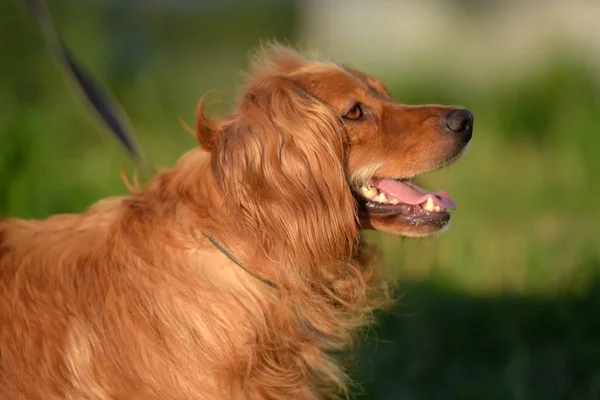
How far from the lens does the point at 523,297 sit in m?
6.20

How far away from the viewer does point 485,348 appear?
576cm

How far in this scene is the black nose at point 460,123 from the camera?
4012 mm

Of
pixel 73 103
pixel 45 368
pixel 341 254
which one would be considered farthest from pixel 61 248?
pixel 73 103

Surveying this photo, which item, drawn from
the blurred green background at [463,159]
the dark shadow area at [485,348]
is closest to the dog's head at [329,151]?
the blurred green background at [463,159]

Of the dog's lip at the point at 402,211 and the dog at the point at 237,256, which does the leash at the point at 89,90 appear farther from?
the dog's lip at the point at 402,211

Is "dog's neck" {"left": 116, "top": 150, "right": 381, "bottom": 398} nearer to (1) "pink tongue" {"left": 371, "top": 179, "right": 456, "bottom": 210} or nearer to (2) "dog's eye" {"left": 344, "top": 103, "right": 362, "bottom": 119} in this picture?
(1) "pink tongue" {"left": 371, "top": 179, "right": 456, "bottom": 210}

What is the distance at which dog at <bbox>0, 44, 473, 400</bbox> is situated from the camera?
349cm

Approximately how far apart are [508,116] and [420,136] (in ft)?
21.4

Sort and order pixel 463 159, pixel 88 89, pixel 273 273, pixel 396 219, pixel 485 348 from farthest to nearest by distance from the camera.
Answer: pixel 463 159, pixel 485 348, pixel 88 89, pixel 396 219, pixel 273 273

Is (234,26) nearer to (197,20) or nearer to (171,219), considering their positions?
(197,20)

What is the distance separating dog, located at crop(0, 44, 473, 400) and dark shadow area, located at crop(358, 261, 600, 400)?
1.36m

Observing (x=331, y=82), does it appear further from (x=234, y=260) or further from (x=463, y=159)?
(x=463, y=159)

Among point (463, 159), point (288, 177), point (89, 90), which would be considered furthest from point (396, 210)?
point (463, 159)

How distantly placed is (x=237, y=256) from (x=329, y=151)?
614 mm
